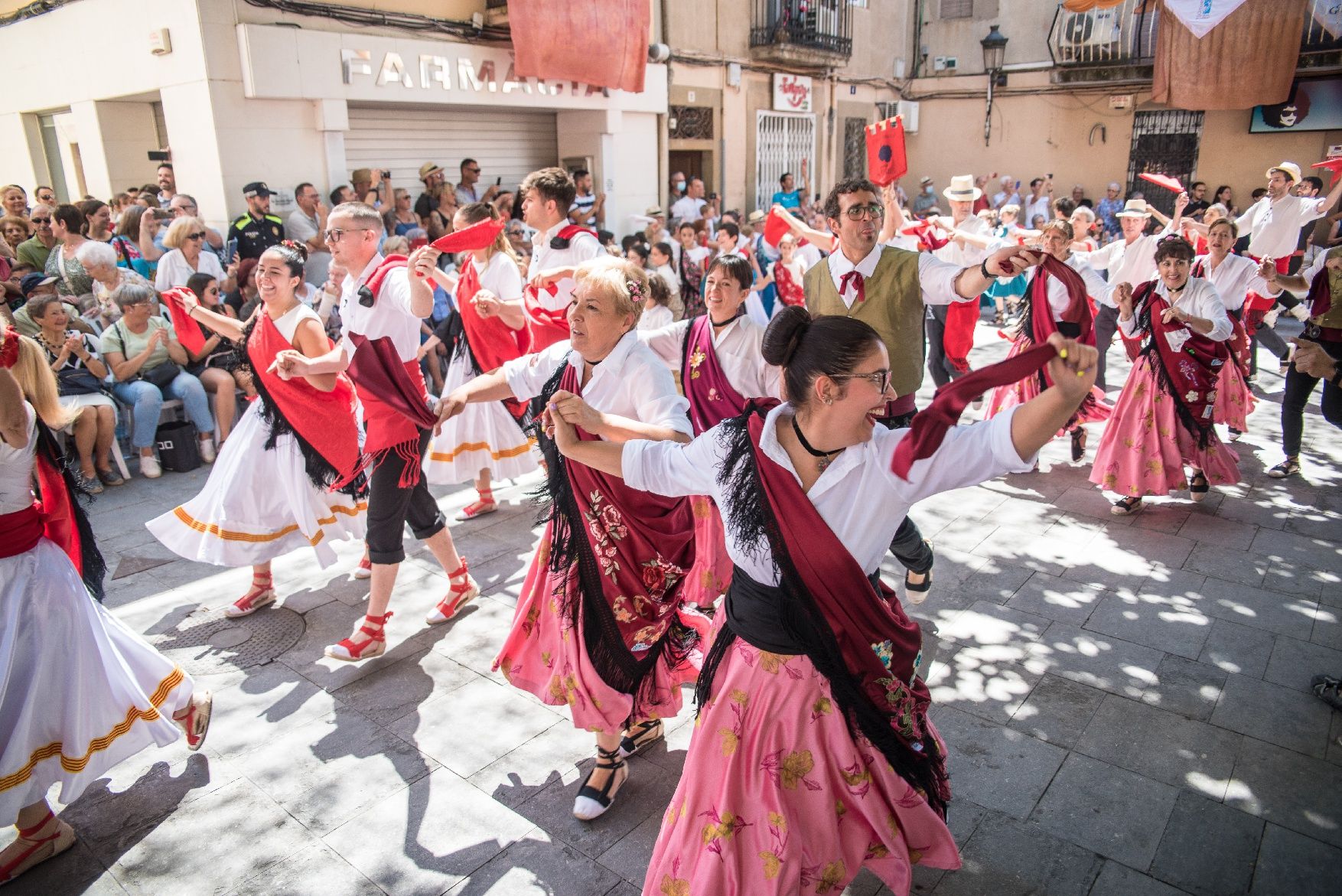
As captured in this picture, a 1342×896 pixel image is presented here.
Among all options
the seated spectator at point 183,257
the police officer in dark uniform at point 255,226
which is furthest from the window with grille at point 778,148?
the seated spectator at point 183,257

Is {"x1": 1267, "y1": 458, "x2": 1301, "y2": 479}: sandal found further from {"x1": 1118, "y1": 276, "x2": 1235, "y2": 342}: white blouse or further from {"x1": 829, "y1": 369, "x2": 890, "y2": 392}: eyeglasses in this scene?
{"x1": 829, "y1": 369, "x2": 890, "y2": 392}: eyeglasses

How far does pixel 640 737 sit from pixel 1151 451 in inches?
156

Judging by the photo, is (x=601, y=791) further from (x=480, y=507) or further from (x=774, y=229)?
(x=774, y=229)

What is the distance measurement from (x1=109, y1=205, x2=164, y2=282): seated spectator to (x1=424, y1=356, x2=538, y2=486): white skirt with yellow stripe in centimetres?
447

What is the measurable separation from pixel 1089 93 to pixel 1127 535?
1630 centimetres

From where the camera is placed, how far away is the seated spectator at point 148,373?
22.1 ft

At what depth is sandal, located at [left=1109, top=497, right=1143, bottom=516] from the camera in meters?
5.82

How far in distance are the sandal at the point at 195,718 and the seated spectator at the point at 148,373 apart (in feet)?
13.3

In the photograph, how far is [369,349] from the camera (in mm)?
3945

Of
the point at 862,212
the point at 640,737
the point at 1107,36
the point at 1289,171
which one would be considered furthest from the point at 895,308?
the point at 1107,36

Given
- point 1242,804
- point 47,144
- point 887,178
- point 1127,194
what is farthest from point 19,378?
point 1127,194

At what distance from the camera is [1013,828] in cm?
303

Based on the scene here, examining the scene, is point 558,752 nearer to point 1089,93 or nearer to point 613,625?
point 613,625

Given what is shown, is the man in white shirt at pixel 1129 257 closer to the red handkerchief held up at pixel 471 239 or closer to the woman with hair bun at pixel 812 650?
the red handkerchief held up at pixel 471 239
